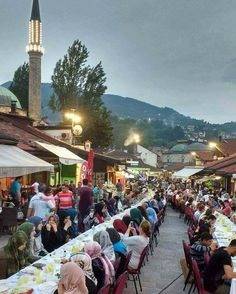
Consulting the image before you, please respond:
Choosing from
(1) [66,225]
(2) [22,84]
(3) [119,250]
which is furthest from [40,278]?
(2) [22,84]

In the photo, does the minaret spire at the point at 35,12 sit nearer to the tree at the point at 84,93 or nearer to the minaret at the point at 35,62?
the minaret at the point at 35,62

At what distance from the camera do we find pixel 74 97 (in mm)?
50719

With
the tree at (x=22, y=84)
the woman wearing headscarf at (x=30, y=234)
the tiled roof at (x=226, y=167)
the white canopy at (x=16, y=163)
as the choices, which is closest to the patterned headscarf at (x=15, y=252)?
the woman wearing headscarf at (x=30, y=234)

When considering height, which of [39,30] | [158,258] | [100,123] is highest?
[39,30]

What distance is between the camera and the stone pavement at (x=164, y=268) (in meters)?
9.74

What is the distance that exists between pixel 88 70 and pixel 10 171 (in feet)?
140

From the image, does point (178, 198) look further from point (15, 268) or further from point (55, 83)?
point (55, 83)

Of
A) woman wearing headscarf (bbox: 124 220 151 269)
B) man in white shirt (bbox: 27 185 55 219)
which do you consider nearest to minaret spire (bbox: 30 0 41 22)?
man in white shirt (bbox: 27 185 55 219)

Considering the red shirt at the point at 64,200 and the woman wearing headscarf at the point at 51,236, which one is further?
the red shirt at the point at 64,200

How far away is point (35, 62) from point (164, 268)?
5639 cm

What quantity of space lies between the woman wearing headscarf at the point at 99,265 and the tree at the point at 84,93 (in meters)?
42.1

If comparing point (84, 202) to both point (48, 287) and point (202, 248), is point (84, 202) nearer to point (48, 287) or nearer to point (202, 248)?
point (202, 248)

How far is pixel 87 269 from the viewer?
6.19 metres

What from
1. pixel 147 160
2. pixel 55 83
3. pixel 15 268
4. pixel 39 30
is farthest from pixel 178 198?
pixel 147 160
